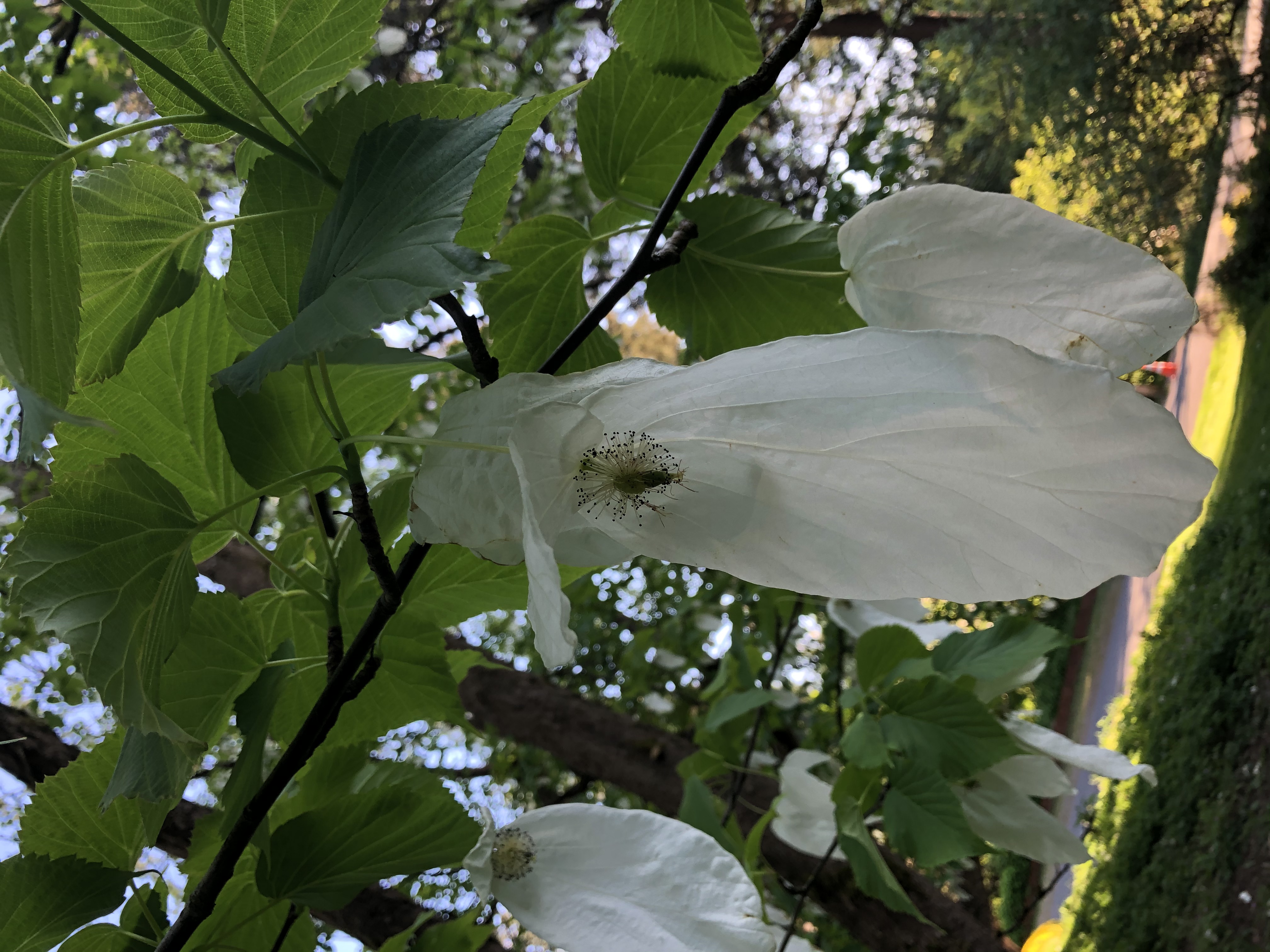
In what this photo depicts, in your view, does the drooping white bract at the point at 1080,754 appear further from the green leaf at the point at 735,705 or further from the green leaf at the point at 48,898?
the green leaf at the point at 48,898

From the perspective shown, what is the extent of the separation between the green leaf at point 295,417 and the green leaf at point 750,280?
0.10 meters

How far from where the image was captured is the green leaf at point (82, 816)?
1.08 ft

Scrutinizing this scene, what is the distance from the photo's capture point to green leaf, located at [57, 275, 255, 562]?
28cm

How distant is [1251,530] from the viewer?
248 centimetres

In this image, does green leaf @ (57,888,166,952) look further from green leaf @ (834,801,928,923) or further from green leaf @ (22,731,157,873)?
green leaf @ (834,801,928,923)

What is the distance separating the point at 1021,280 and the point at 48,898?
0.35m

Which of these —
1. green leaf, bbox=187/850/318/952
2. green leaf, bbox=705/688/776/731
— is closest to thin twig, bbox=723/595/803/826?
green leaf, bbox=705/688/776/731

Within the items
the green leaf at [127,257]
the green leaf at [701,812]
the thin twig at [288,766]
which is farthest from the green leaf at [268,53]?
the green leaf at [701,812]

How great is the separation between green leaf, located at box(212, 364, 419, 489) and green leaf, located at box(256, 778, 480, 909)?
12 cm

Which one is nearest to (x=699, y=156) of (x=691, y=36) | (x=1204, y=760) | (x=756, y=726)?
(x=691, y=36)

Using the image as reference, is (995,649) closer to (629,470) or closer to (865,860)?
(865,860)

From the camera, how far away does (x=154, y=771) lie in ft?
0.73

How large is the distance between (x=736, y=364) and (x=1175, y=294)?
90 mm

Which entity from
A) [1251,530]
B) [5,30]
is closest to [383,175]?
[5,30]
